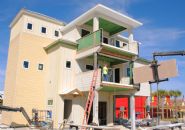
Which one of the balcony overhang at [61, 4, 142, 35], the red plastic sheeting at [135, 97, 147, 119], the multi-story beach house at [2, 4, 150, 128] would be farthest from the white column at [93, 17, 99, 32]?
the red plastic sheeting at [135, 97, 147, 119]

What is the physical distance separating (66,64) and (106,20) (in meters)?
5.58

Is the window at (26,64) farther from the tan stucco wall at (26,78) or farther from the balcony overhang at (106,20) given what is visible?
the balcony overhang at (106,20)

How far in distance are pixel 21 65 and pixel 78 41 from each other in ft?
18.6

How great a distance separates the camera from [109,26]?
77.5 ft

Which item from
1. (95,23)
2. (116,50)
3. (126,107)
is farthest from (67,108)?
(126,107)

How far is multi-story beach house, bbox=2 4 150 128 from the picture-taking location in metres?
20.1

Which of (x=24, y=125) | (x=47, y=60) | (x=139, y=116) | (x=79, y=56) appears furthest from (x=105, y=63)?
(x=139, y=116)

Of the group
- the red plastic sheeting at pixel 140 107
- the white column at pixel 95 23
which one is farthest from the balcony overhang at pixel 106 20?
the red plastic sheeting at pixel 140 107

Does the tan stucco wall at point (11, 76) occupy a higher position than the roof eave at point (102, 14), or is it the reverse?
the roof eave at point (102, 14)

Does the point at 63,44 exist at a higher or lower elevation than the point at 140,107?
higher

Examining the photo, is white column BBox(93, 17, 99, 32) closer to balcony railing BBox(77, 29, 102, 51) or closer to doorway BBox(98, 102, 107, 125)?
balcony railing BBox(77, 29, 102, 51)

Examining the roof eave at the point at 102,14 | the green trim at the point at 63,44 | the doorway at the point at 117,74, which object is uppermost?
the roof eave at the point at 102,14

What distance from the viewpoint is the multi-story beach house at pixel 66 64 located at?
65.9 feet

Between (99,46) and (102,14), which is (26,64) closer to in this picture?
(99,46)
